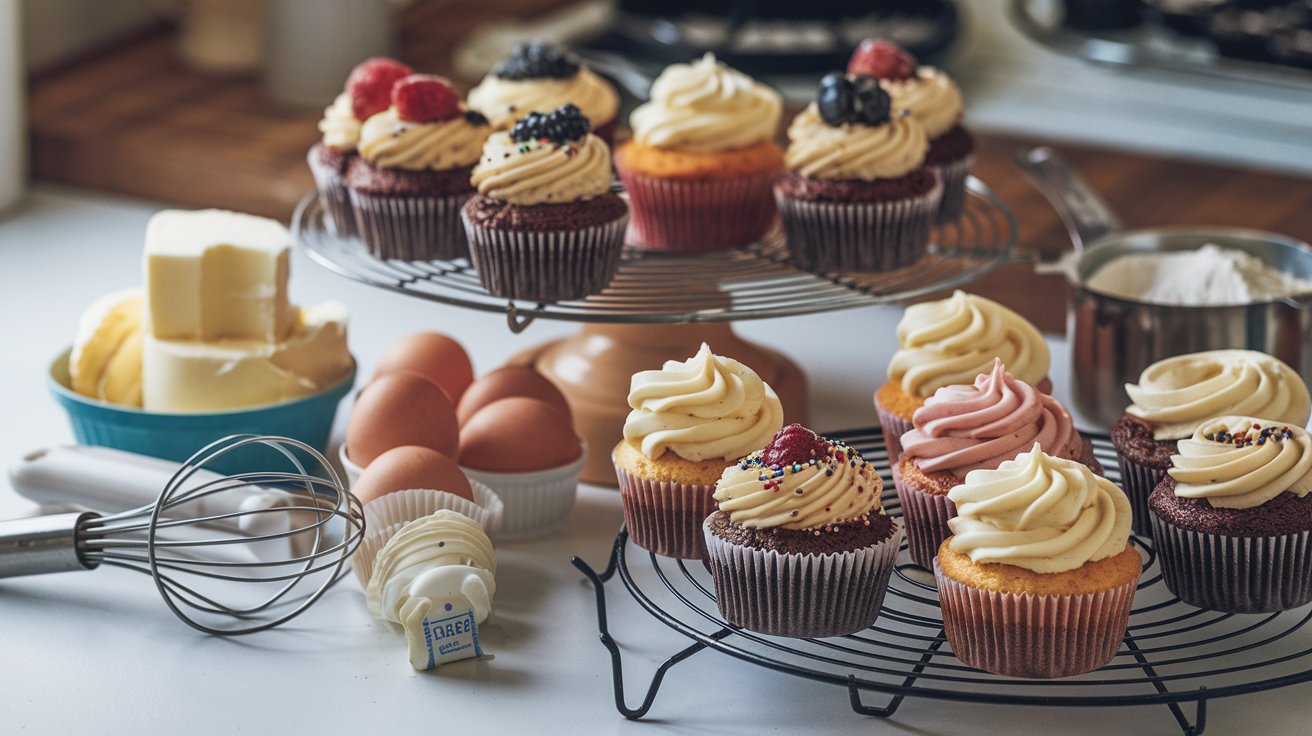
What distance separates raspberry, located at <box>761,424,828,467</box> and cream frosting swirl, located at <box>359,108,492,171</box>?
1.89 ft

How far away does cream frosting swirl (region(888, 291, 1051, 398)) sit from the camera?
53.7 inches

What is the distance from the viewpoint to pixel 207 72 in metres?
2.87

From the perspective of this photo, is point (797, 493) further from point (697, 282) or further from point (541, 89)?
point (541, 89)

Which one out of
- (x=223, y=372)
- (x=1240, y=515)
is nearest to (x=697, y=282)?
(x=223, y=372)

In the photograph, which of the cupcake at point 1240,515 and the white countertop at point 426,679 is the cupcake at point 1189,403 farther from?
the white countertop at point 426,679

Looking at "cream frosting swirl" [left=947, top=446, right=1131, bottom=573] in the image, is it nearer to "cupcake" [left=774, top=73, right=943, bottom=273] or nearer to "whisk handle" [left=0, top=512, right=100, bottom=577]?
"cupcake" [left=774, top=73, right=943, bottom=273]

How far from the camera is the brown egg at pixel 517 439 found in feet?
4.73

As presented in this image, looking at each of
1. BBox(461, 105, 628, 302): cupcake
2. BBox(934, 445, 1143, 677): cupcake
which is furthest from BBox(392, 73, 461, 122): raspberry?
BBox(934, 445, 1143, 677): cupcake

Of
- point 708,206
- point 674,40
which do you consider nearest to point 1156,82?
point 674,40

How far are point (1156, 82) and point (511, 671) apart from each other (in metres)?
1.97

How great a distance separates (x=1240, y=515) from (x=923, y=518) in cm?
26

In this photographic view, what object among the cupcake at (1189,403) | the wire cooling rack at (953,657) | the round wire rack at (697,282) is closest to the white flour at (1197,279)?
the round wire rack at (697,282)

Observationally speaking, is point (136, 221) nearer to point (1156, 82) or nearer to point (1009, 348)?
point (1009, 348)

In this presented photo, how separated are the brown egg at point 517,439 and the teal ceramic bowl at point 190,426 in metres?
0.19
